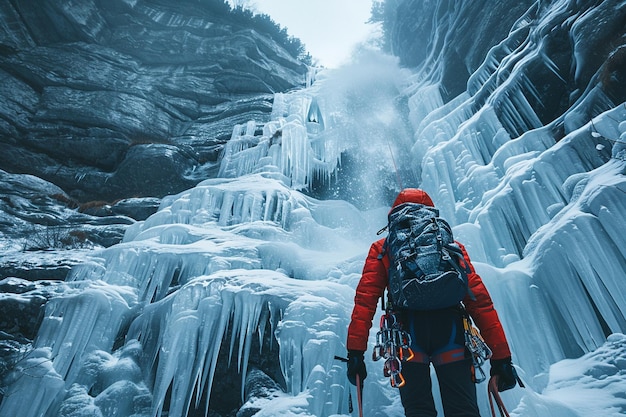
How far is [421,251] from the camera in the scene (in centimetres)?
205

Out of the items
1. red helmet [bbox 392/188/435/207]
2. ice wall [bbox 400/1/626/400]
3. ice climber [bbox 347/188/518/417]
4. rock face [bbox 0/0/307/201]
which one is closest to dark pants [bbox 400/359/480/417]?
ice climber [bbox 347/188/518/417]

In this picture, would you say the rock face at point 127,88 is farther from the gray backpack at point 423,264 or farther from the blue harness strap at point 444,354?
the blue harness strap at point 444,354

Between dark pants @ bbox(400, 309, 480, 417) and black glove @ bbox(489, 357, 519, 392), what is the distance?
16 cm

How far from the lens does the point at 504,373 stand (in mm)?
1964

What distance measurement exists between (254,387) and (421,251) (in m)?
3.26

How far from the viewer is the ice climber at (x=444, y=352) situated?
6.25 feet

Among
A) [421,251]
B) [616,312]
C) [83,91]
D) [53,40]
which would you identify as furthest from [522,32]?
[53,40]

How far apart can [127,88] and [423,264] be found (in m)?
19.1

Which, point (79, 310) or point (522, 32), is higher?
point (522, 32)

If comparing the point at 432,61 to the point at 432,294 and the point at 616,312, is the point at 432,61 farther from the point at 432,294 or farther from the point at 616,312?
the point at 432,294

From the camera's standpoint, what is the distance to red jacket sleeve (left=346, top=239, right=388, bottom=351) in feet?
6.90

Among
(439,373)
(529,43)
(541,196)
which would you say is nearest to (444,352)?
(439,373)

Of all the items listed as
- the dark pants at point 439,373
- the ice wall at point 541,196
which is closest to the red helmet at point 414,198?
the dark pants at point 439,373

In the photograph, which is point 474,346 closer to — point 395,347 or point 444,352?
point 444,352
